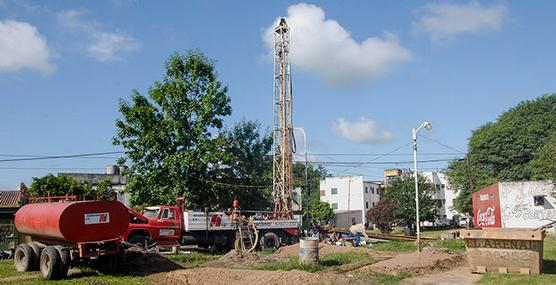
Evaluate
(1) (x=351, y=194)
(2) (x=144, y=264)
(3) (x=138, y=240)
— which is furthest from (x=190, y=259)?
(1) (x=351, y=194)

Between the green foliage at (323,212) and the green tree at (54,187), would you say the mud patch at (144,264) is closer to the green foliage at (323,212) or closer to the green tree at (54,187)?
the green tree at (54,187)

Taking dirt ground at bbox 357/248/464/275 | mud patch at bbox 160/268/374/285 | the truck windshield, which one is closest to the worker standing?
dirt ground at bbox 357/248/464/275

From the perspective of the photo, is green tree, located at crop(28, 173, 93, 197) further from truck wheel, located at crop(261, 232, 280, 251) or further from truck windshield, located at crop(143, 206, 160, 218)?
truck wheel, located at crop(261, 232, 280, 251)

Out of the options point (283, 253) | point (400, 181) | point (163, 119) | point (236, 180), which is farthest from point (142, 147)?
point (400, 181)

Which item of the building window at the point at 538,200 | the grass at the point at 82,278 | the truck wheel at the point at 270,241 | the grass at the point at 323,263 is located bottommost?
the grass at the point at 82,278

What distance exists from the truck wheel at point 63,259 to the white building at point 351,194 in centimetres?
7175

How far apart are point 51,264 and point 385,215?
52106 mm

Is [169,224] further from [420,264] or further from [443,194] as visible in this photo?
[443,194]

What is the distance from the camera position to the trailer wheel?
17.7 m

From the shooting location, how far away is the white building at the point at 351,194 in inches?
3482

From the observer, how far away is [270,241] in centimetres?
2892

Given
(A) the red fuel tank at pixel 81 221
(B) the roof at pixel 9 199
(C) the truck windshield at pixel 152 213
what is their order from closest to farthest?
1. (A) the red fuel tank at pixel 81 221
2. (C) the truck windshield at pixel 152 213
3. (B) the roof at pixel 9 199

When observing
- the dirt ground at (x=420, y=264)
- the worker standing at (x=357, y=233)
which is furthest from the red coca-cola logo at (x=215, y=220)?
the dirt ground at (x=420, y=264)

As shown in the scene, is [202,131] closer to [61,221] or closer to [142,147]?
[142,147]
